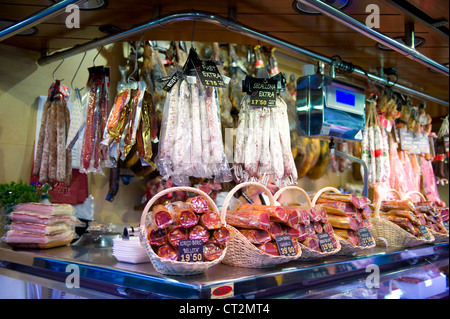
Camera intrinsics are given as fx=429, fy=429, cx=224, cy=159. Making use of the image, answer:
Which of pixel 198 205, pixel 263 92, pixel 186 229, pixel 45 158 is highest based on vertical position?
pixel 263 92

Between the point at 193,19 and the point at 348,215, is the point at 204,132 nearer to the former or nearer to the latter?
the point at 193,19

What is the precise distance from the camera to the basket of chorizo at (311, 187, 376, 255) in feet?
8.92

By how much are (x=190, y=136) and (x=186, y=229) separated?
2.93 ft

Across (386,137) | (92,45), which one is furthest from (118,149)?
(386,137)

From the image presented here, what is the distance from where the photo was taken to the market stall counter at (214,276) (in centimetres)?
191

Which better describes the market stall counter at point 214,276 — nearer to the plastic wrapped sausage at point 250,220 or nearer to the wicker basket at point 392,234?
the wicker basket at point 392,234

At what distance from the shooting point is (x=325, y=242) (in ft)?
8.20

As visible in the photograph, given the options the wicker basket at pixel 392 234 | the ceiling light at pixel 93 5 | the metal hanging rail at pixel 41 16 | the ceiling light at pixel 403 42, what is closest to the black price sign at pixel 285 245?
the wicker basket at pixel 392 234

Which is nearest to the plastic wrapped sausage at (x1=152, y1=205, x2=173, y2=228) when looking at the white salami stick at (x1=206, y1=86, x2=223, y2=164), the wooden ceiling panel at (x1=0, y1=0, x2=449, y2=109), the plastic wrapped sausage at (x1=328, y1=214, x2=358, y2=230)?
the white salami stick at (x1=206, y1=86, x2=223, y2=164)

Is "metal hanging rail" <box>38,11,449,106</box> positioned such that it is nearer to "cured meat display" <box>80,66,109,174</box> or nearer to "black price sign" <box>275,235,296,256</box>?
"cured meat display" <box>80,66,109,174</box>

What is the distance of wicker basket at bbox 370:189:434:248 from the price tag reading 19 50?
3.93 ft

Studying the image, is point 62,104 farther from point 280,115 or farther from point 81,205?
point 280,115

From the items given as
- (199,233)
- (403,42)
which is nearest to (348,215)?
(199,233)

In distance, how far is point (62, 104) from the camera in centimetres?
329
